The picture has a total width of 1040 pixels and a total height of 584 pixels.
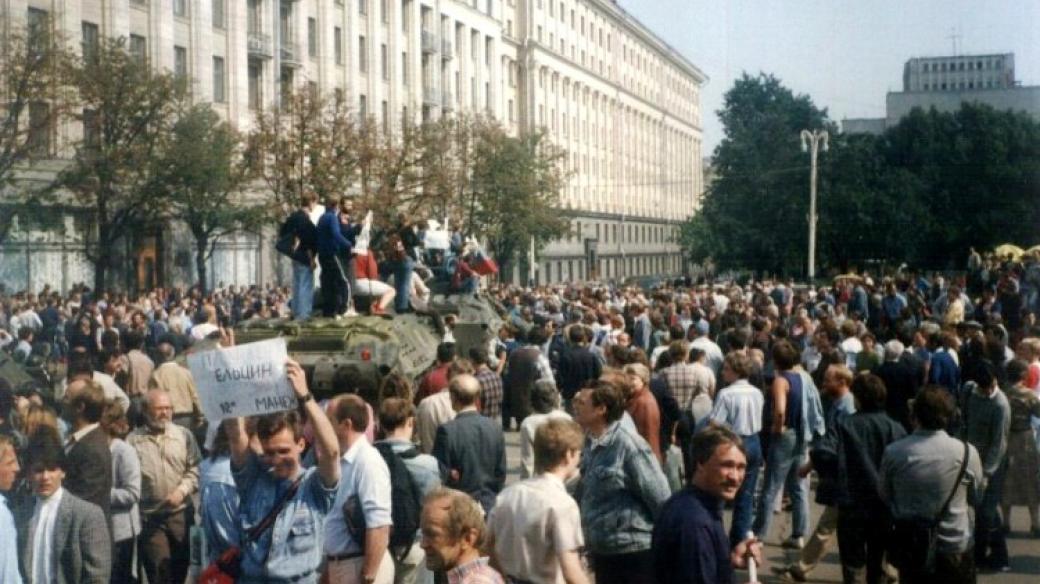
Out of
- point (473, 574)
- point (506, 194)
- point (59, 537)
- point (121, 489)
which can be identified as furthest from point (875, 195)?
point (473, 574)

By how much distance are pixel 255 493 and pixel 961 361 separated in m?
10.4

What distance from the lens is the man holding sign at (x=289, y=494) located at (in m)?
6.51

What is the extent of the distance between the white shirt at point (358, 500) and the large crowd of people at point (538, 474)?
0.03ft

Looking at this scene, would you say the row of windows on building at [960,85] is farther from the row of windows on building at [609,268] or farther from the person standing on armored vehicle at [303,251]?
the person standing on armored vehicle at [303,251]

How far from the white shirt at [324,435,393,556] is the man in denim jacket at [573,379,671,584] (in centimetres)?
117

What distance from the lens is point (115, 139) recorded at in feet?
108

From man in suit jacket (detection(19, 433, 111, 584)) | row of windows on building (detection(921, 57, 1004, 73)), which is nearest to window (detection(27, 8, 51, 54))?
man in suit jacket (detection(19, 433, 111, 584))

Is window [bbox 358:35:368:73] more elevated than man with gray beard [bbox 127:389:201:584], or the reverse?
window [bbox 358:35:368:73]

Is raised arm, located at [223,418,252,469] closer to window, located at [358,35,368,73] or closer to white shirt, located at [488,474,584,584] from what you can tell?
white shirt, located at [488,474,584,584]

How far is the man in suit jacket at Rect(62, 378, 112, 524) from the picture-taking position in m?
8.09

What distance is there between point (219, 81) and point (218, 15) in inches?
81.2

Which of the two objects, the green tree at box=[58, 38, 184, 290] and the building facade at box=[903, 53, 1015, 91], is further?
the building facade at box=[903, 53, 1015, 91]

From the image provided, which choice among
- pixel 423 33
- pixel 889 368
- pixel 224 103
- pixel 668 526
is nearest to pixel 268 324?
pixel 889 368

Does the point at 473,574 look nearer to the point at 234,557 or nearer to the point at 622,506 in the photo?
the point at 234,557
